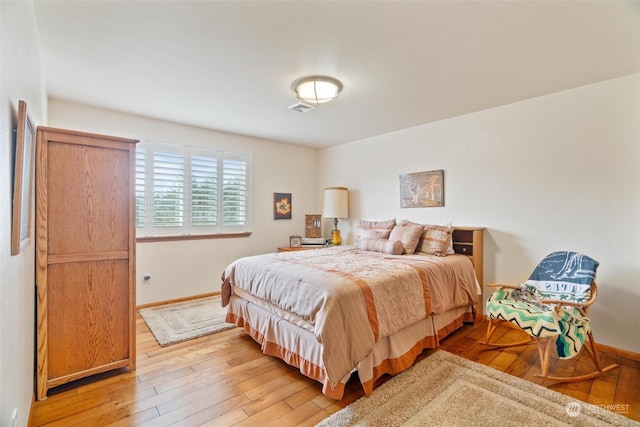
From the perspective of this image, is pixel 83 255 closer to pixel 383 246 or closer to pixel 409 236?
Result: pixel 383 246

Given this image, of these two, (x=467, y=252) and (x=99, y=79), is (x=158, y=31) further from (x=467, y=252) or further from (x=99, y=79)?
(x=467, y=252)

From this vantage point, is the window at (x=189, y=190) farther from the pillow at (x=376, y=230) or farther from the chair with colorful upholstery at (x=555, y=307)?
the chair with colorful upholstery at (x=555, y=307)

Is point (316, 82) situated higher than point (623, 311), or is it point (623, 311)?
point (316, 82)

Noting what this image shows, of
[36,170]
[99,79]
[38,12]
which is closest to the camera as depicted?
[38,12]

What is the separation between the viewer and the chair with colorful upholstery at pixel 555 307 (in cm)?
215

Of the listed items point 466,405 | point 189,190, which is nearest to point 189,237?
point 189,190

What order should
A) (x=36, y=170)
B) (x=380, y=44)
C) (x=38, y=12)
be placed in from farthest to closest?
(x=380, y=44), (x=36, y=170), (x=38, y=12)

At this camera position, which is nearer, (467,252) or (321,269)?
(321,269)

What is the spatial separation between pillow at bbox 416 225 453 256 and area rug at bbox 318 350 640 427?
50.6 inches

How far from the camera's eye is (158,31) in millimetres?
1959

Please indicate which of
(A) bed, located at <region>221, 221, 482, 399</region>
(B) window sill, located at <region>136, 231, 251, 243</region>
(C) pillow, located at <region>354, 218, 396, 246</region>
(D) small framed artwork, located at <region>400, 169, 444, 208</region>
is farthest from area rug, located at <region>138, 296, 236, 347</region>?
(D) small framed artwork, located at <region>400, 169, 444, 208</region>

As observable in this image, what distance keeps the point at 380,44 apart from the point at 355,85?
0.69m

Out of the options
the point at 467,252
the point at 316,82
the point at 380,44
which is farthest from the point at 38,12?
the point at 467,252

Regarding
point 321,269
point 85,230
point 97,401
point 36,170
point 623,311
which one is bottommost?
point 97,401
